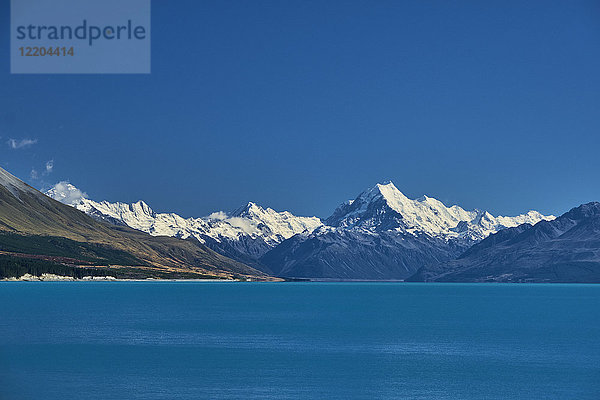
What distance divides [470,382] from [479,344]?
4169cm

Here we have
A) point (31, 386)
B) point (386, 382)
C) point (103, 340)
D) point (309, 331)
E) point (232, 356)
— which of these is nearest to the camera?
point (31, 386)

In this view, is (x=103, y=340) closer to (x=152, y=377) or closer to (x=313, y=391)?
(x=152, y=377)

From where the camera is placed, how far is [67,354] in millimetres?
108500

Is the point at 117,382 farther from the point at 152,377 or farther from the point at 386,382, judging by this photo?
the point at 386,382

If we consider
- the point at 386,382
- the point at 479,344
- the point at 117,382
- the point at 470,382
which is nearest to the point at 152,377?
the point at 117,382

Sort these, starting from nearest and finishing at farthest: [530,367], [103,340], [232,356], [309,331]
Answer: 1. [530,367]
2. [232,356]
3. [103,340]
4. [309,331]

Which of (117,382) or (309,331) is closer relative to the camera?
(117,382)

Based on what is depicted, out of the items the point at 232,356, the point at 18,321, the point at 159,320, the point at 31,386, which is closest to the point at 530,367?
the point at 232,356

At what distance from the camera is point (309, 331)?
154m

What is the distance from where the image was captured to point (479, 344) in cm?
12912

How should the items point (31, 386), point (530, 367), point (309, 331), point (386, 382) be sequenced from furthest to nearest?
Result: point (309, 331), point (530, 367), point (386, 382), point (31, 386)

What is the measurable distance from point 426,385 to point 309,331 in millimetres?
69247

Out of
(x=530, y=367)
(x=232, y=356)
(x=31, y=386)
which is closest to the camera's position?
(x=31, y=386)

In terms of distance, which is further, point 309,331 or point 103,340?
point 309,331
